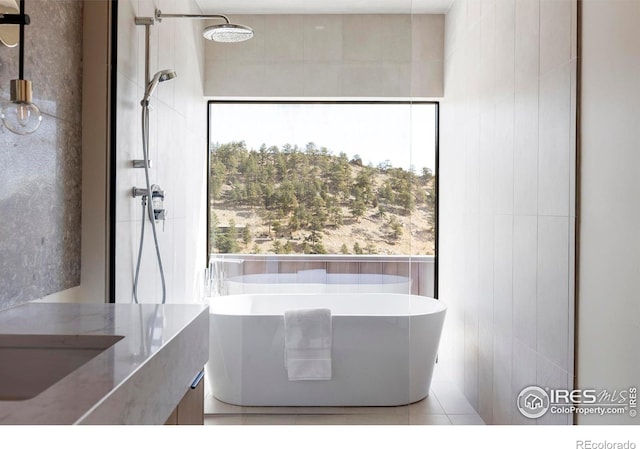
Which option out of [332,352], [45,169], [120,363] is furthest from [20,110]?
[332,352]

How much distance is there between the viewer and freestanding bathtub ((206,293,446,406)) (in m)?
2.66

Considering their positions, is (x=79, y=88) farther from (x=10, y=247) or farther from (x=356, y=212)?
(x=356, y=212)

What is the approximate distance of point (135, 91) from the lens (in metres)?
2.55

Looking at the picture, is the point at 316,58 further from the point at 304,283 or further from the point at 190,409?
the point at 190,409

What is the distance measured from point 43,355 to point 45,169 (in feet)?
3.04

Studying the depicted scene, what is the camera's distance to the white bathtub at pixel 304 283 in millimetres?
2715

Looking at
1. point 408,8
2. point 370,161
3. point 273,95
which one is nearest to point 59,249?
point 273,95

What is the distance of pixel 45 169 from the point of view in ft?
6.96

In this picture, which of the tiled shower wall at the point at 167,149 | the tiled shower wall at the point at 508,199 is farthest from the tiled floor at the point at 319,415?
the tiled shower wall at the point at 167,149

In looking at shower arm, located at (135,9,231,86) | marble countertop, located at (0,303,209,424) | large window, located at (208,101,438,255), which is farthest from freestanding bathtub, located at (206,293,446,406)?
shower arm, located at (135,9,231,86)

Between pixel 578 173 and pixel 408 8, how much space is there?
112 centimetres

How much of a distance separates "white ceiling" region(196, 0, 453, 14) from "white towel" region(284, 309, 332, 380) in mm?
1452

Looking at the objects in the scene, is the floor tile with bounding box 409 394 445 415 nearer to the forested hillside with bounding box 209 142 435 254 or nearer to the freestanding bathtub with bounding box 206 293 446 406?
the freestanding bathtub with bounding box 206 293 446 406

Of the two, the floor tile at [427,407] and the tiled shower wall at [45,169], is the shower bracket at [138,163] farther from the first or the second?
the floor tile at [427,407]
